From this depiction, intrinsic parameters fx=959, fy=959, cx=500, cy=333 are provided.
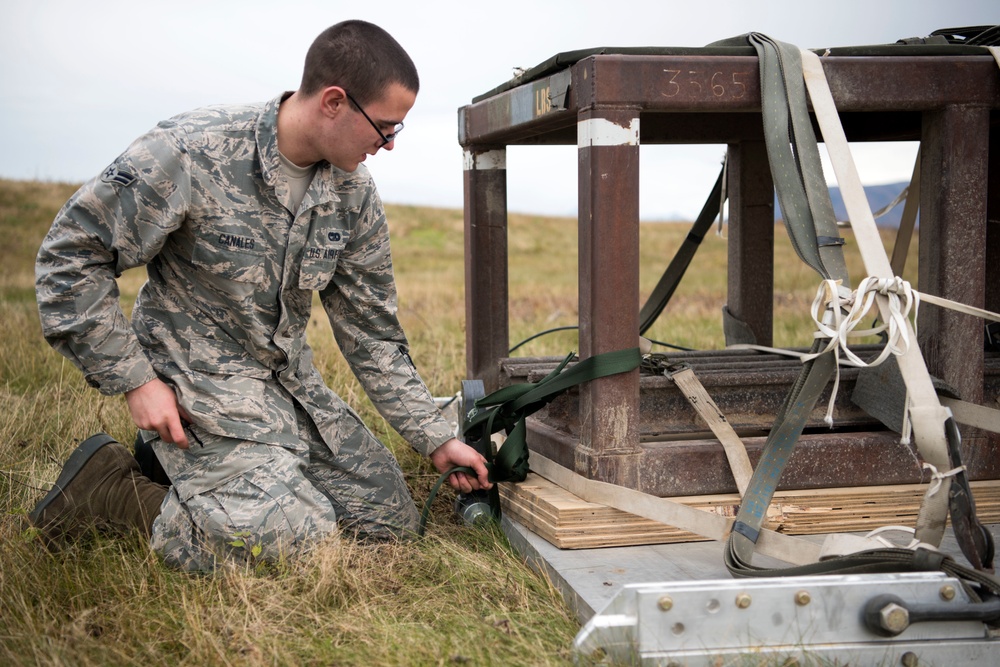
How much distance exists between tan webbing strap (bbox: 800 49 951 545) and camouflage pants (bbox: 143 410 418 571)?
5.41 feet

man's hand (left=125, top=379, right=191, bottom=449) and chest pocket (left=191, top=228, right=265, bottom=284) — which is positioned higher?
chest pocket (left=191, top=228, right=265, bottom=284)

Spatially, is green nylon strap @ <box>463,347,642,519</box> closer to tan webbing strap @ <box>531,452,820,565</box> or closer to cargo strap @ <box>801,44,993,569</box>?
tan webbing strap @ <box>531,452,820,565</box>

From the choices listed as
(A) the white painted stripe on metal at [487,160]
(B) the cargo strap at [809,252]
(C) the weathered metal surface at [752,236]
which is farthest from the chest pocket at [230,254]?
(C) the weathered metal surface at [752,236]

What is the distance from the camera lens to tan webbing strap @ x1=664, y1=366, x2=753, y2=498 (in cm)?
291

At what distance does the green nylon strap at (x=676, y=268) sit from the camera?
4160 mm

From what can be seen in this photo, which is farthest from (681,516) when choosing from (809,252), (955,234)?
(955,234)

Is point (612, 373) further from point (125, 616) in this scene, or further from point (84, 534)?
point (84, 534)

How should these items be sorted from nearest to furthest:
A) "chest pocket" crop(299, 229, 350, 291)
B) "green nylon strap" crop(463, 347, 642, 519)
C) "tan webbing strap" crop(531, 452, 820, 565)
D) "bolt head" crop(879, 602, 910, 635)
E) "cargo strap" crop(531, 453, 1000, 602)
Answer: "bolt head" crop(879, 602, 910, 635) → "cargo strap" crop(531, 453, 1000, 602) → "tan webbing strap" crop(531, 452, 820, 565) → "green nylon strap" crop(463, 347, 642, 519) → "chest pocket" crop(299, 229, 350, 291)

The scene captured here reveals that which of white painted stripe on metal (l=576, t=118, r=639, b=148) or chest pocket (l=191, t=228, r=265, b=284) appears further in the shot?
chest pocket (l=191, t=228, r=265, b=284)

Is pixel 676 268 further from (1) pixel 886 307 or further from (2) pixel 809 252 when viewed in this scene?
(1) pixel 886 307

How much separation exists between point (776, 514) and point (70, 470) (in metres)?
2.26

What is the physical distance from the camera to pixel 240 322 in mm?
3197

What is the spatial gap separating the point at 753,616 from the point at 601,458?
0.87 metres

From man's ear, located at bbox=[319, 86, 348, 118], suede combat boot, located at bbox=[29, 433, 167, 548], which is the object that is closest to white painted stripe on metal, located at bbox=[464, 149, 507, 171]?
man's ear, located at bbox=[319, 86, 348, 118]
